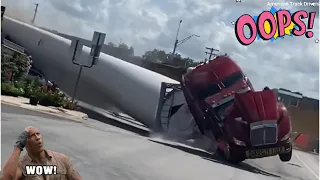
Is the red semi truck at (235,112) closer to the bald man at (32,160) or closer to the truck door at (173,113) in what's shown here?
the truck door at (173,113)

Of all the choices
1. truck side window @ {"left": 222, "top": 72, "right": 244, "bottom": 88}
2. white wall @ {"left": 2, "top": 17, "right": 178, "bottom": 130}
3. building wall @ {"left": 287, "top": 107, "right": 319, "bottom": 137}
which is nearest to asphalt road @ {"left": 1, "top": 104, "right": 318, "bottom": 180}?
building wall @ {"left": 287, "top": 107, "right": 319, "bottom": 137}

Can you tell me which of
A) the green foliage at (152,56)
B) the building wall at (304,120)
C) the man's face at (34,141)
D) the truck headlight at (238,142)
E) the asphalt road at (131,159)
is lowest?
the asphalt road at (131,159)

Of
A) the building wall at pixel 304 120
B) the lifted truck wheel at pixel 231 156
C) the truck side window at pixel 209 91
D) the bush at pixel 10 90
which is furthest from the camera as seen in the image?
the bush at pixel 10 90

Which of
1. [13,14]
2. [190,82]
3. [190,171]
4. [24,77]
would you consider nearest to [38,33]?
[24,77]

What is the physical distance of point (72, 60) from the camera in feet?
62.5

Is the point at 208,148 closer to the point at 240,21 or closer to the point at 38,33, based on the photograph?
the point at 240,21

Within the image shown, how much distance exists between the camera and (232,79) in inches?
597

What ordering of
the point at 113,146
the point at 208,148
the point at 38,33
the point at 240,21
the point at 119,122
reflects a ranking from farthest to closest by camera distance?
the point at 38,33 < the point at 119,122 < the point at 208,148 < the point at 113,146 < the point at 240,21

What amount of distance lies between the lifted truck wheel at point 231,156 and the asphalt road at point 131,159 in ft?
0.65

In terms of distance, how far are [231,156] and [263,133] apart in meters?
1.15

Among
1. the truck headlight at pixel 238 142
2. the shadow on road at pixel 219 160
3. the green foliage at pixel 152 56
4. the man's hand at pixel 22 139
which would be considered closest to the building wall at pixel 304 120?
the truck headlight at pixel 238 142

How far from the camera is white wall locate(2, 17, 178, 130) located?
776 inches

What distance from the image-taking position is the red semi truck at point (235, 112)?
13484mm

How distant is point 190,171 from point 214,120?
3581mm
